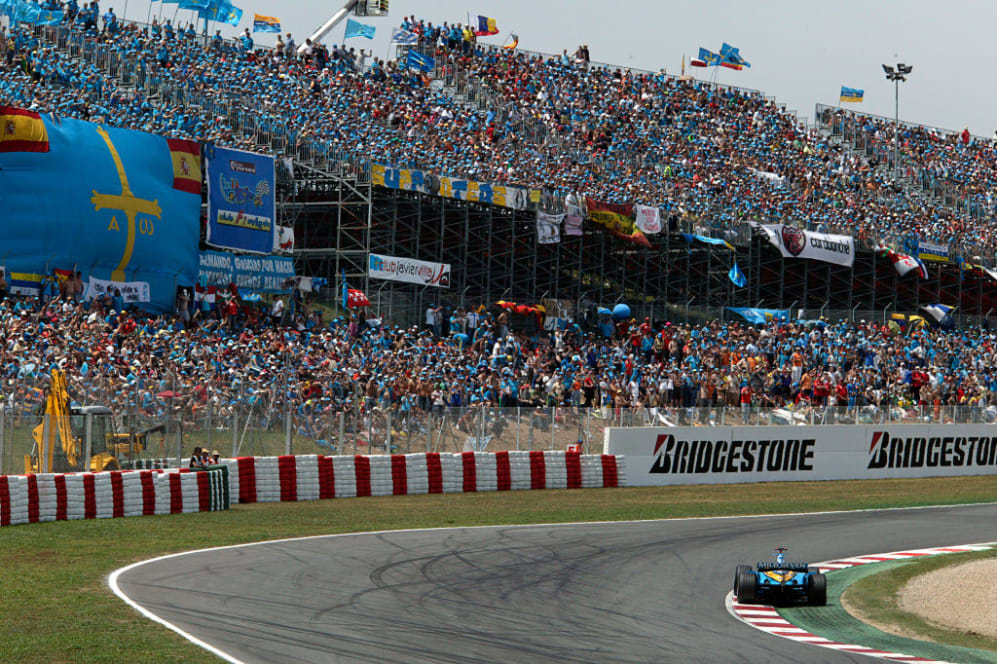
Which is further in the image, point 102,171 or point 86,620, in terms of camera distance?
point 102,171

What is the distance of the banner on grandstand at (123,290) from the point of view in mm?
33875

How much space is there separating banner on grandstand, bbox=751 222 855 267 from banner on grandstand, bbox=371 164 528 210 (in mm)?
10509

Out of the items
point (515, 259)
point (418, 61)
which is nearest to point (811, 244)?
point (515, 259)

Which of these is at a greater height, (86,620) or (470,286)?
(470,286)

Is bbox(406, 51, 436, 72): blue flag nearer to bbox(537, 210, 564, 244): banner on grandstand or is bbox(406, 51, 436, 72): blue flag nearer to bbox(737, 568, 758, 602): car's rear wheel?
bbox(537, 210, 564, 244): banner on grandstand

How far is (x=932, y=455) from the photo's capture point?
36.3 metres

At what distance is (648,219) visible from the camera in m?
44.8

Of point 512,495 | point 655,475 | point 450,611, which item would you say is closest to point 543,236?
point 655,475

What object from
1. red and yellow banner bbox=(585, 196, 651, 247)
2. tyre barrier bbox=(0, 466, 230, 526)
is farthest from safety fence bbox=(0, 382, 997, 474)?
red and yellow banner bbox=(585, 196, 651, 247)

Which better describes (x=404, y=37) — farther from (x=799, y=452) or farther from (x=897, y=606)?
(x=897, y=606)

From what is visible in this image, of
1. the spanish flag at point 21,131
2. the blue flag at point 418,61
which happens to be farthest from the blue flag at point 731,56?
the spanish flag at point 21,131

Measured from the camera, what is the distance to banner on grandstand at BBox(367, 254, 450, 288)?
129 feet

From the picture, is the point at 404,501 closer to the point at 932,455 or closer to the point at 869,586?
the point at 869,586

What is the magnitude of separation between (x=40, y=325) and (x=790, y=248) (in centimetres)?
2815
